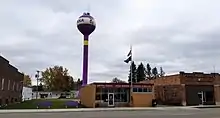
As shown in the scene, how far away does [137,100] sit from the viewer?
48000 millimetres

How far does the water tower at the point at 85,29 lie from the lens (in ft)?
249

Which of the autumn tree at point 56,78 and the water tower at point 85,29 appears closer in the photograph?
the water tower at point 85,29

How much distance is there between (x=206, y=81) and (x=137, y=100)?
42.9ft

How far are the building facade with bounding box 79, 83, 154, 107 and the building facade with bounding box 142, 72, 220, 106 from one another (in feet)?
19.0

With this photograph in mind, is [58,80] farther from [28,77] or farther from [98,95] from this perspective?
[98,95]

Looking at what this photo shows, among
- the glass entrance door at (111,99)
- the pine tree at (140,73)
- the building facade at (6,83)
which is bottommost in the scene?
the glass entrance door at (111,99)

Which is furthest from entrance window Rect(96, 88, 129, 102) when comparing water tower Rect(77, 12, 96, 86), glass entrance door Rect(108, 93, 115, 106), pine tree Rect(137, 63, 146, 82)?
pine tree Rect(137, 63, 146, 82)

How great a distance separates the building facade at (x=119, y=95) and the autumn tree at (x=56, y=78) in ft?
207

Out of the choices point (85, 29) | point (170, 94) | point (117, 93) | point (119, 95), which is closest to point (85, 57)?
point (85, 29)

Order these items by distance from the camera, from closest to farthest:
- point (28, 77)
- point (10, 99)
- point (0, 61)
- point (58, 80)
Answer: point (0, 61) → point (10, 99) → point (58, 80) → point (28, 77)

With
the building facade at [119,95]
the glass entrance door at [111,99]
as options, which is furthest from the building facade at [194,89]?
the glass entrance door at [111,99]

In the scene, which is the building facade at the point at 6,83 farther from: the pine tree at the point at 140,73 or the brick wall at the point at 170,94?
the pine tree at the point at 140,73

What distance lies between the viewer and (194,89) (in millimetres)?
52031

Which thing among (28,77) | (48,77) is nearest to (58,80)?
(48,77)
